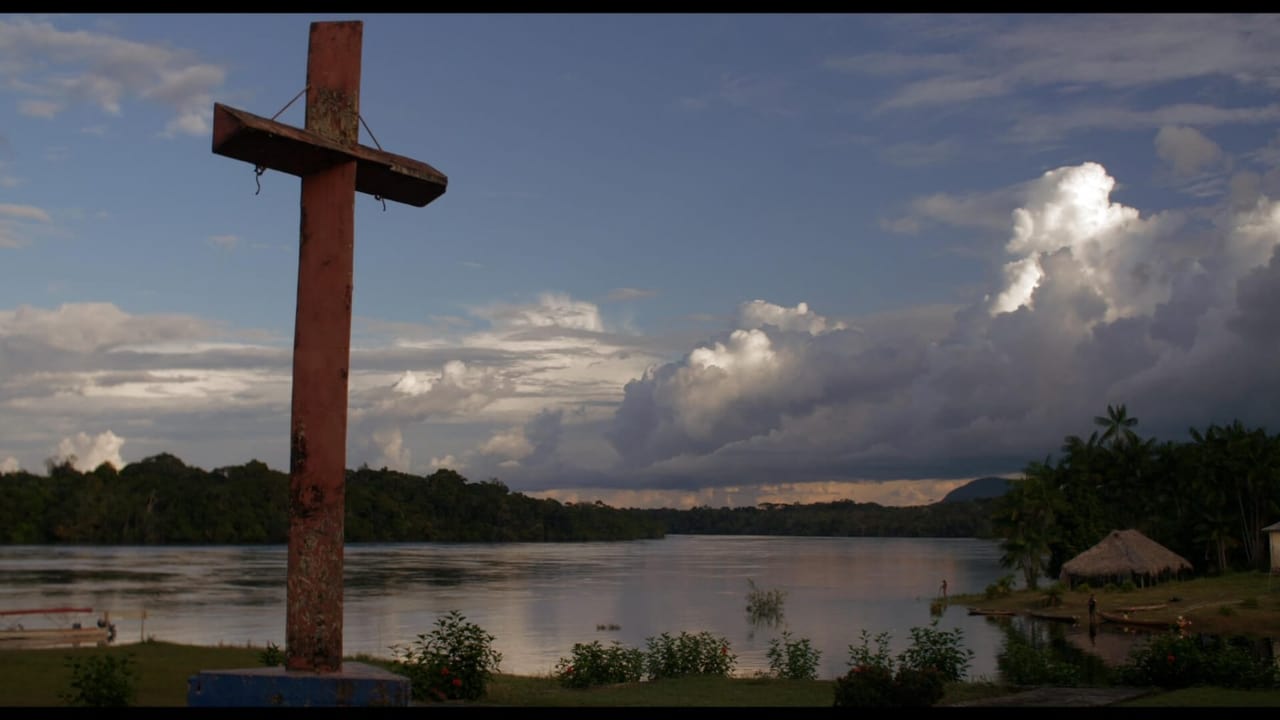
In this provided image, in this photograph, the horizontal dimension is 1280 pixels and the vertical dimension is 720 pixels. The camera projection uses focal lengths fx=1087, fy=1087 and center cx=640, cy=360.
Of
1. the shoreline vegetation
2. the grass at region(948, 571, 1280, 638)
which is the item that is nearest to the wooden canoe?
the grass at region(948, 571, 1280, 638)

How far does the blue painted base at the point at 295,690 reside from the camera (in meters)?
6.09

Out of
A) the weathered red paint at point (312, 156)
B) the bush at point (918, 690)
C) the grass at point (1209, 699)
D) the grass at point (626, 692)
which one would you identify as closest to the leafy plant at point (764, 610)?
the grass at point (626, 692)

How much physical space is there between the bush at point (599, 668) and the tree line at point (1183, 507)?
46190 millimetres

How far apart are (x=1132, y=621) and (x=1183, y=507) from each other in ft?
105

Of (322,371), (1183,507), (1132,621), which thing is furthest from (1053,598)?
(322,371)

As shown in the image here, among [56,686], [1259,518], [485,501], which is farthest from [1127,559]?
[485,501]

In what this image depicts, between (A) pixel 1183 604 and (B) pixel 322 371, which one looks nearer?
(B) pixel 322 371

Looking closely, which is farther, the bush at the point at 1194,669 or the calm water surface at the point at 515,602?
the calm water surface at the point at 515,602

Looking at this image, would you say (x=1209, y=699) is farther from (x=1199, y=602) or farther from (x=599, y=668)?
(x=1199, y=602)

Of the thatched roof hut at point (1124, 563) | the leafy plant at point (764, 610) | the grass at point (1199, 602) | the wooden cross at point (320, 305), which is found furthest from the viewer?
the thatched roof hut at point (1124, 563)

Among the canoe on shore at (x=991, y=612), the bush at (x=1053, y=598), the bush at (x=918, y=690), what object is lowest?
the canoe on shore at (x=991, y=612)

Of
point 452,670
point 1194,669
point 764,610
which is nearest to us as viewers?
point 452,670

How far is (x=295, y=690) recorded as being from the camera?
6199mm

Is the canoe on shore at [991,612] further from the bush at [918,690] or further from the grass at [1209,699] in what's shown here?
the bush at [918,690]
